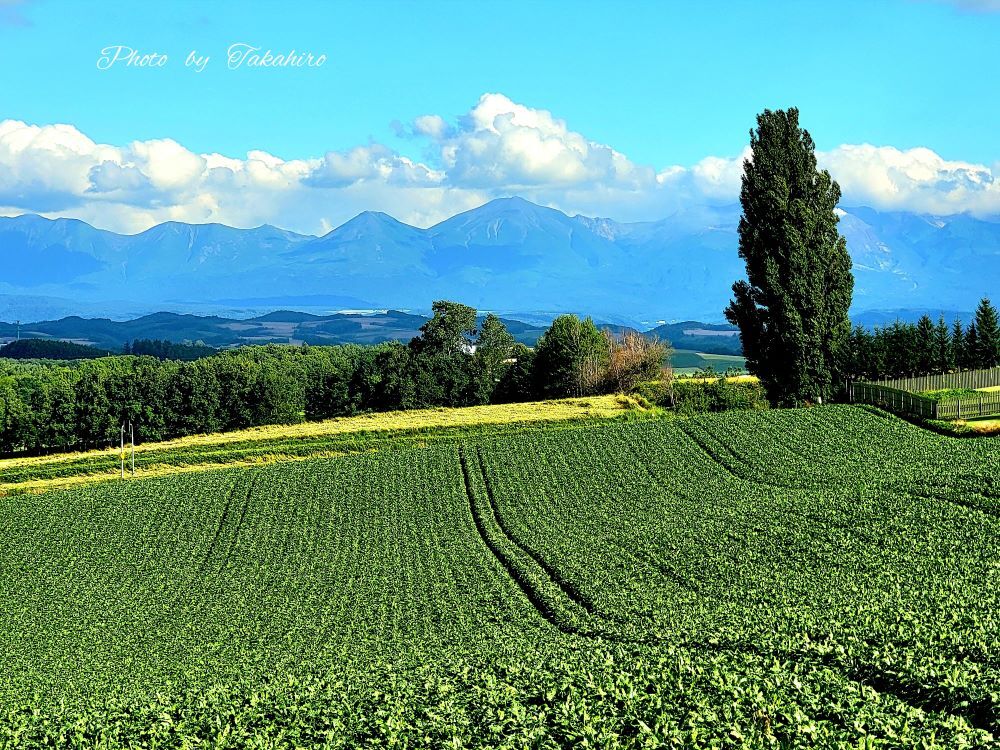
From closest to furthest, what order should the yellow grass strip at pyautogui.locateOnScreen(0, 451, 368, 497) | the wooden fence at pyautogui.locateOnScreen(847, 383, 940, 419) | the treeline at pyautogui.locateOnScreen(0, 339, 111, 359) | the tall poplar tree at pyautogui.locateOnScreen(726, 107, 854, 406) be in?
the wooden fence at pyautogui.locateOnScreen(847, 383, 940, 419) < the yellow grass strip at pyautogui.locateOnScreen(0, 451, 368, 497) < the tall poplar tree at pyautogui.locateOnScreen(726, 107, 854, 406) < the treeline at pyautogui.locateOnScreen(0, 339, 111, 359)

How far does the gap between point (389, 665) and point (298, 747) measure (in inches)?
249

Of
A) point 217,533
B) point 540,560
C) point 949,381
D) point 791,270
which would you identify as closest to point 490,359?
point 791,270

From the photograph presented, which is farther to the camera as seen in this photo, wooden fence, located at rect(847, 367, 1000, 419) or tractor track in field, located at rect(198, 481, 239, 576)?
wooden fence, located at rect(847, 367, 1000, 419)

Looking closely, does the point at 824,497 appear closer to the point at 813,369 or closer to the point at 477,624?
the point at 477,624

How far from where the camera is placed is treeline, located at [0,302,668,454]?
62875 mm

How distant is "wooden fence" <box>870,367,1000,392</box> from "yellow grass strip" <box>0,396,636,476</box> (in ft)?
57.4

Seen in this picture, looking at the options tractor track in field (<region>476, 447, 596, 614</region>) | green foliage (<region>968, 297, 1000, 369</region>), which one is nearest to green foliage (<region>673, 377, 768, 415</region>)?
green foliage (<region>968, 297, 1000, 369</region>)

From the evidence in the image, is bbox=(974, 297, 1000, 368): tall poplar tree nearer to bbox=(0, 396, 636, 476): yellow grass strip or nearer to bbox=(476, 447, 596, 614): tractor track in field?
bbox=(0, 396, 636, 476): yellow grass strip

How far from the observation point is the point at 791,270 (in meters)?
50.9

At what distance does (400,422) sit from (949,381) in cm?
3594

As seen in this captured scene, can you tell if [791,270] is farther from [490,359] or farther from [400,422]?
[490,359]

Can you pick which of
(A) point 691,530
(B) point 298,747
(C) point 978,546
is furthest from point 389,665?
(C) point 978,546

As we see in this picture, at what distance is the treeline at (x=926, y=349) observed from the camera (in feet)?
194

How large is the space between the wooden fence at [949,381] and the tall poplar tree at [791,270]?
6.07m
